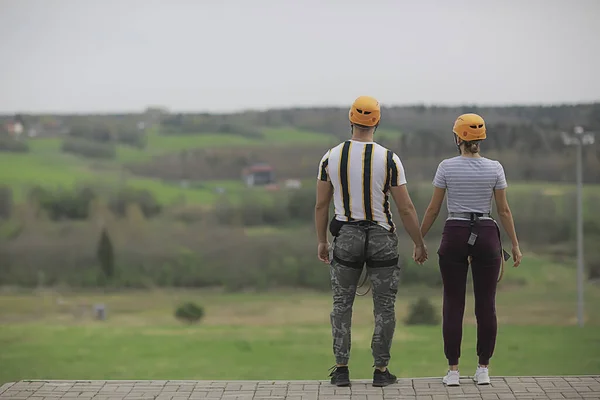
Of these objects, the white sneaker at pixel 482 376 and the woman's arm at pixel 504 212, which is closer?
the woman's arm at pixel 504 212

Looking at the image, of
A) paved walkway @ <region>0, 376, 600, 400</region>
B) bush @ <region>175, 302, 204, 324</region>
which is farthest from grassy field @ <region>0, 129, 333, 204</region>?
paved walkway @ <region>0, 376, 600, 400</region>

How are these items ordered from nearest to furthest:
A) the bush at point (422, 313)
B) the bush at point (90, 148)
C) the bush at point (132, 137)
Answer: the bush at point (422, 313)
the bush at point (90, 148)
the bush at point (132, 137)

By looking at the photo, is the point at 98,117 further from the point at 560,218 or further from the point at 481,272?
the point at 481,272

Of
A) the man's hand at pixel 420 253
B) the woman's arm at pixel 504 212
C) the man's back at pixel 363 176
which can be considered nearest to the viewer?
the man's back at pixel 363 176

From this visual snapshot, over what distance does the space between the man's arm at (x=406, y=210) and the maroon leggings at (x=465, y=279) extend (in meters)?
0.19

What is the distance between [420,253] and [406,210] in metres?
0.32

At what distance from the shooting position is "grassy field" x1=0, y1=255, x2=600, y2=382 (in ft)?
106

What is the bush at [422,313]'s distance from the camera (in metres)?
69.3

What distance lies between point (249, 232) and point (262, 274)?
5793mm

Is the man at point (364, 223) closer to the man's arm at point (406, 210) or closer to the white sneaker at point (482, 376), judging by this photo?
the man's arm at point (406, 210)

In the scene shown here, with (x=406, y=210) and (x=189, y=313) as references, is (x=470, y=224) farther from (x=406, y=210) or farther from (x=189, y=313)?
(x=189, y=313)

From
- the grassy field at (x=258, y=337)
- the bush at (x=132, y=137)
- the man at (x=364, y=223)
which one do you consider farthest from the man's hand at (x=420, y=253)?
the bush at (x=132, y=137)

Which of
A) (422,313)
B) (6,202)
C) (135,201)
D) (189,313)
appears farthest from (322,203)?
(6,202)

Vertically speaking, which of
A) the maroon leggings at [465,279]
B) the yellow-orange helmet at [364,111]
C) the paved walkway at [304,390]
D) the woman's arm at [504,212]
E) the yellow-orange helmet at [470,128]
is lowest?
the paved walkway at [304,390]
